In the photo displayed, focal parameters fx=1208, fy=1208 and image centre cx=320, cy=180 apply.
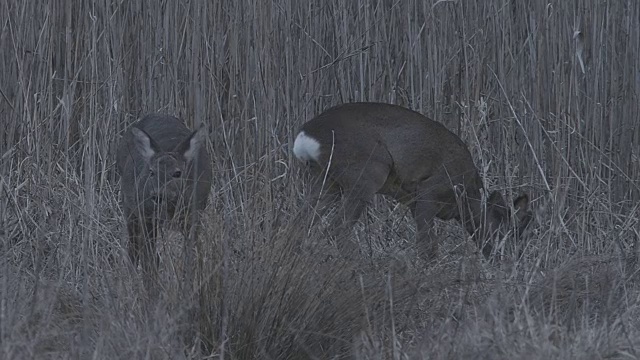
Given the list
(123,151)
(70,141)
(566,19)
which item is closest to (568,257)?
(566,19)

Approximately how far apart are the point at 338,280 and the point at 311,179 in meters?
2.18

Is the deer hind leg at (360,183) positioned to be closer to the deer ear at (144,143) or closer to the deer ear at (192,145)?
Answer: the deer ear at (192,145)

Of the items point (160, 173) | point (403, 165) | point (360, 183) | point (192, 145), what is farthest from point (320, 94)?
point (160, 173)

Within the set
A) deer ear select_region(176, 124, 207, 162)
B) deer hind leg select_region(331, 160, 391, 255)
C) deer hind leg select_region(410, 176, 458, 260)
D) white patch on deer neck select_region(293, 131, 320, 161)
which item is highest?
deer ear select_region(176, 124, 207, 162)

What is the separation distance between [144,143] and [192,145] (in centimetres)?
23

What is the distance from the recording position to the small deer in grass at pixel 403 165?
21.0 ft

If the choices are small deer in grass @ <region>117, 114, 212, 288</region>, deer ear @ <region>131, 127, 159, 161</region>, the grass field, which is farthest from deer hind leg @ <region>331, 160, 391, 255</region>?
deer ear @ <region>131, 127, 159, 161</region>

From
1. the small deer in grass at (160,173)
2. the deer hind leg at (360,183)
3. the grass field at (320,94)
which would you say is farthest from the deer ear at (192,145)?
the deer hind leg at (360,183)

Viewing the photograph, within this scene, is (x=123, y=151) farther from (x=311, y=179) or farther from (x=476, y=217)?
(x=476, y=217)

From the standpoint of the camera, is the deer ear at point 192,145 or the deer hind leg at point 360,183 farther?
the deer hind leg at point 360,183

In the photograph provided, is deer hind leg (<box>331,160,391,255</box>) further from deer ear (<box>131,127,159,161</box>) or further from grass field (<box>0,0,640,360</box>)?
deer ear (<box>131,127,159,161</box>)

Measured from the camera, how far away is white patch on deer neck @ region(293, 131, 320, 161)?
6359 mm

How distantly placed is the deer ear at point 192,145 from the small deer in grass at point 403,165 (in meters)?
0.79

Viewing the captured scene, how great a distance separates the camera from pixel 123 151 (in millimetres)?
6191
